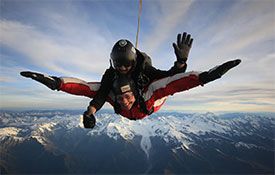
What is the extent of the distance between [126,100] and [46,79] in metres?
1.31

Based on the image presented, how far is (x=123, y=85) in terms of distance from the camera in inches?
152

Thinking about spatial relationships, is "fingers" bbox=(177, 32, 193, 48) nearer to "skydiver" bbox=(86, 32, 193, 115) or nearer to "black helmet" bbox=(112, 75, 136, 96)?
"skydiver" bbox=(86, 32, 193, 115)

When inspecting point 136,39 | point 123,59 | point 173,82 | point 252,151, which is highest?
point 136,39

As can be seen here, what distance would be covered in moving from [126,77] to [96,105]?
26.9 inches

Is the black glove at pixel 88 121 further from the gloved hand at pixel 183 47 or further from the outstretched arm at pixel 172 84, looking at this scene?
the gloved hand at pixel 183 47

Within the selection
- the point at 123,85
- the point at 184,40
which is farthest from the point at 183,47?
the point at 123,85

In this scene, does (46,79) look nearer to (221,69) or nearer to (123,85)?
(123,85)

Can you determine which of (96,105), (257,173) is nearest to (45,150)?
(257,173)

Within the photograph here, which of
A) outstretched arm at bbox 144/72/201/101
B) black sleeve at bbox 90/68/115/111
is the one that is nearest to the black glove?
black sleeve at bbox 90/68/115/111

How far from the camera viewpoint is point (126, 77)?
389 cm

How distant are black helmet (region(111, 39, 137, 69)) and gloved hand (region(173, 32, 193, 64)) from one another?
665mm

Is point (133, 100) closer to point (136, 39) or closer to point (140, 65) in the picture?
point (140, 65)

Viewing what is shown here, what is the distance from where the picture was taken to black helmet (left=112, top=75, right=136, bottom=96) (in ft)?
12.6

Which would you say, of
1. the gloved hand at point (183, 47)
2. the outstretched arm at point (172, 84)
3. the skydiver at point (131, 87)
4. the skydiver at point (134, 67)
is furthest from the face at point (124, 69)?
the gloved hand at point (183, 47)
